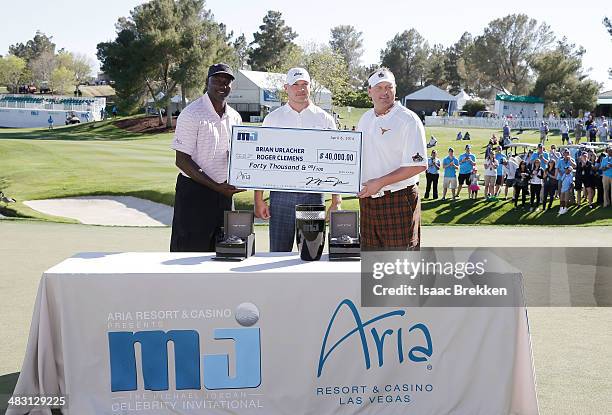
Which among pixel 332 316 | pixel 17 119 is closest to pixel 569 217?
pixel 332 316

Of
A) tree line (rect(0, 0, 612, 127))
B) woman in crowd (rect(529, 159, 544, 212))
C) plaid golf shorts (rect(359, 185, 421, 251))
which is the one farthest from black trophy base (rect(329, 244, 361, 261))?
tree line (rect(0, 0, 612, 127))

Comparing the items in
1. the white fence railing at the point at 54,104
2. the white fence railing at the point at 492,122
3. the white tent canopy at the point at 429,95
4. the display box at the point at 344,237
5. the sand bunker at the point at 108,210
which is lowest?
the sand bunker at the point at 108,210

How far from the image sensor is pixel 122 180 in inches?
1043

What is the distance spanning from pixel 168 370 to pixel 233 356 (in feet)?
1.23

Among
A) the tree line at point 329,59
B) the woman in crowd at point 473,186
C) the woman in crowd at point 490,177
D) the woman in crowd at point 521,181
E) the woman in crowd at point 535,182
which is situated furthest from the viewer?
the tree line at point 329,59

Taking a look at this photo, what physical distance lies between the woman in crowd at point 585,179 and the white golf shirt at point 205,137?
15.3m

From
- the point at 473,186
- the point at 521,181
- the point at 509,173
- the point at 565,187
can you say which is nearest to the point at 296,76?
the point at 565,187

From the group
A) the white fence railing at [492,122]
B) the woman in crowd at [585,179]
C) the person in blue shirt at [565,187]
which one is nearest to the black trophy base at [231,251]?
the person in blue shirt at [565,187]

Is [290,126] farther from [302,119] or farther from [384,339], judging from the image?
[384,339]

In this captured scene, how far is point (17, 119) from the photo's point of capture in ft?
241

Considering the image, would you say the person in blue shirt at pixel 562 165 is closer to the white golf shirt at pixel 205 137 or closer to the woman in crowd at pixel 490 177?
the woman in crowd at pixel 490 177

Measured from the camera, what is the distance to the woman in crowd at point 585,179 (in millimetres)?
19250

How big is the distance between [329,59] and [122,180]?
18538 millimetres

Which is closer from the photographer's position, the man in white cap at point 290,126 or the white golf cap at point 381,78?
the white golf cap at point 381,78
